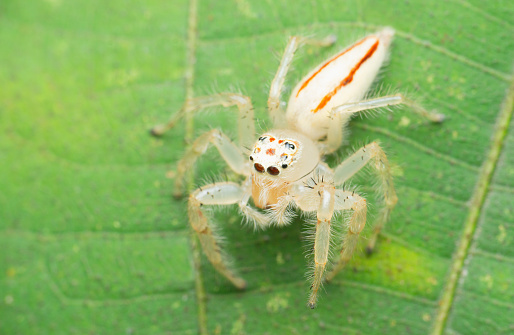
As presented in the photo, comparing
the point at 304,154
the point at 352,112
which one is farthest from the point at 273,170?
the point at 352,112

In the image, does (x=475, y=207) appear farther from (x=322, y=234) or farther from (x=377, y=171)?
(x=322, y=234)

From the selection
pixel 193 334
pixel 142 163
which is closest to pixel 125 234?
pixel 142 163

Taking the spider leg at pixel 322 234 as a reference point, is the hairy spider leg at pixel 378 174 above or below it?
above

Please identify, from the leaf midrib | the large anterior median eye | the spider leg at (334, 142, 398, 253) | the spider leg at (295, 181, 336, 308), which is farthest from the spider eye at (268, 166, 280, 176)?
the leaf midrib

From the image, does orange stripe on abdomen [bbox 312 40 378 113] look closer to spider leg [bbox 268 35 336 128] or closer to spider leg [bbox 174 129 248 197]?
spider leg [bbox 268 35 336 128]

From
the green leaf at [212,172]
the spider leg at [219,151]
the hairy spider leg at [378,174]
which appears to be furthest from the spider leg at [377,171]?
the spider leg at [219,151]

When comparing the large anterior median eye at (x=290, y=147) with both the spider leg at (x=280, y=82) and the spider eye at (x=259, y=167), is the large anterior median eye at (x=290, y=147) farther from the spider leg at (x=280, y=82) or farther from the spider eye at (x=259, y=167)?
the spider leg at (x=280, y=82)
